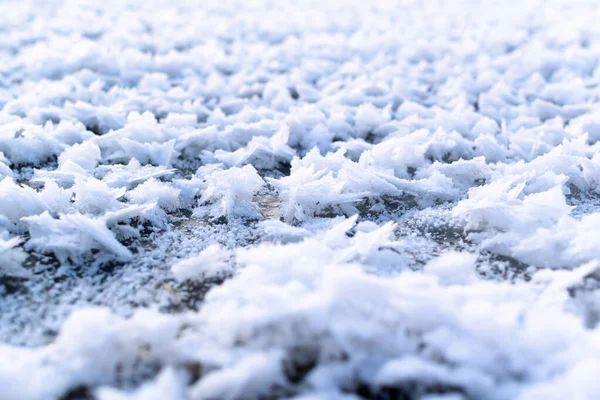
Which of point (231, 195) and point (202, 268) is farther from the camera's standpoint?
point (231, 195)

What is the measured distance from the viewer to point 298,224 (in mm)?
1530

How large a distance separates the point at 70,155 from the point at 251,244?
34.8 inches

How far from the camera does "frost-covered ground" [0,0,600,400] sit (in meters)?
0.93

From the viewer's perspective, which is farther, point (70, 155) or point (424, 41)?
point (424, 41)

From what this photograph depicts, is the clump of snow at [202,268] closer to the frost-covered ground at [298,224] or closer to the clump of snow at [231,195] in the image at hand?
the frost-covered ground at [298,224]

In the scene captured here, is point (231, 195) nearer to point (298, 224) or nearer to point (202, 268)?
point (298, 224)

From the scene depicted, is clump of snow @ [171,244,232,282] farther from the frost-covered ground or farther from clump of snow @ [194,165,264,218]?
clump of snow @ [194,165,264,218]

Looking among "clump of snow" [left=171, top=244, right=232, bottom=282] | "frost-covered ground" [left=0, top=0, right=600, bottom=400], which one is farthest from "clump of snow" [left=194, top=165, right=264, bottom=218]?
"clump of snow" [left=171, top=244, right=232, bottom=282]

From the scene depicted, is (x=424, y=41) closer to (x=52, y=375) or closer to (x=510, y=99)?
(x=510, y=99)

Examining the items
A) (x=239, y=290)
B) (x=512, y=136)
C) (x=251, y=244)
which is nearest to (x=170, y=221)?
(x=251, y=244)

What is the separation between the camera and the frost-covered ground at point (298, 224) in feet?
3.04

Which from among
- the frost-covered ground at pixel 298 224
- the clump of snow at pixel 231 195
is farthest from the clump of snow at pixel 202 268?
the clump of snow at pixel 231 195

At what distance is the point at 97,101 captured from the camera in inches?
98.1

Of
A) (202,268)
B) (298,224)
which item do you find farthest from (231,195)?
(202,268)
